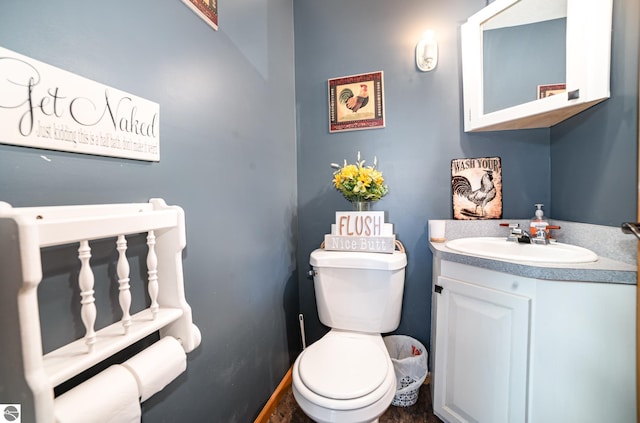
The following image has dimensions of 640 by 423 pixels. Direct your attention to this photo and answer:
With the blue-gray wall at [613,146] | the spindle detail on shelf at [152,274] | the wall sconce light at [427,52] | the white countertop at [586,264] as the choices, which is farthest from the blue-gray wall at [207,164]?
the blue-gray wall at [613,146]

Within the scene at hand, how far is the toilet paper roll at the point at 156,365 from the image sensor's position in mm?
536

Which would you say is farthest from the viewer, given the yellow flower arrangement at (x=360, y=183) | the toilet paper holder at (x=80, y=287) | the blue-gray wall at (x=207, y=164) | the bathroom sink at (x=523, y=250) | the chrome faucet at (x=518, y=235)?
the yellow flower arrangement at (x=360, y=183)

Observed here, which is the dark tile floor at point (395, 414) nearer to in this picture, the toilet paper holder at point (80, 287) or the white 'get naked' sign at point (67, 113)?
the toilet paper holder at point (80, 287)

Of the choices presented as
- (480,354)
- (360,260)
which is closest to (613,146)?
(480,354)

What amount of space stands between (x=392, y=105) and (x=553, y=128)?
811 millimetres

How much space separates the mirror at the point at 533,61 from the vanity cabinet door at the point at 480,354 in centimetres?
80

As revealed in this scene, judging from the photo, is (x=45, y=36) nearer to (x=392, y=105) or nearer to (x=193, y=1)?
(x=193, y=1)

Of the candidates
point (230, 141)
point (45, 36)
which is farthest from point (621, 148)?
point (45, 36)

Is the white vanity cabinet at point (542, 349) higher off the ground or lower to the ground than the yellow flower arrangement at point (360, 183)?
lower

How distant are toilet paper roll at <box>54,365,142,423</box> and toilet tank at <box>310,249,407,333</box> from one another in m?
0.83

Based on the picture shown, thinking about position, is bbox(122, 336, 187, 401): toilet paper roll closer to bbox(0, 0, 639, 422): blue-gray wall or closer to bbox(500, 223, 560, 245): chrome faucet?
bbox(0, 0, 639, 422): blue-gray wall

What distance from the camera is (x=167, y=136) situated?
72cm

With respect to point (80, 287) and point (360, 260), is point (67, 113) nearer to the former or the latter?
point (80, 287)

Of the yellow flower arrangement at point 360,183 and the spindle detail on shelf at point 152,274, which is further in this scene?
the yellow flower arrangement at point 360,183
